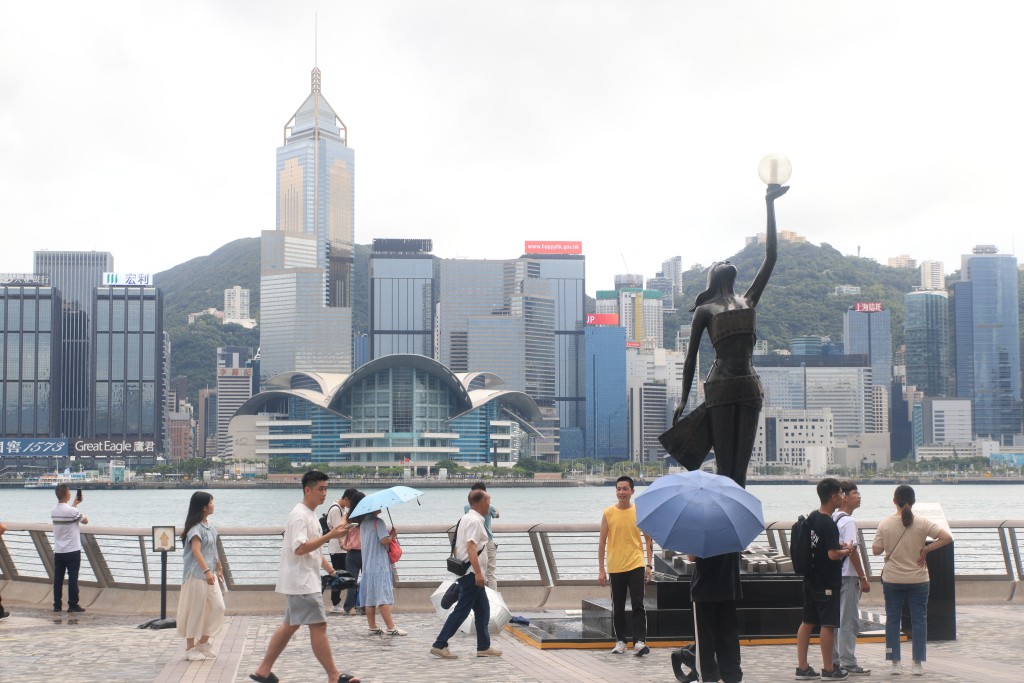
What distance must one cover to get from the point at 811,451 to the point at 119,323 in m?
111

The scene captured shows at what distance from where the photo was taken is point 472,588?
11625 millimetres

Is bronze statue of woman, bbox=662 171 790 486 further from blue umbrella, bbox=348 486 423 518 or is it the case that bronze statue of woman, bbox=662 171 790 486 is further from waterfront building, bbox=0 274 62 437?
waterfront building, bbox=0 274 62 437

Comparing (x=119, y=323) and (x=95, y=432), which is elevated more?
(x=119, y=323)

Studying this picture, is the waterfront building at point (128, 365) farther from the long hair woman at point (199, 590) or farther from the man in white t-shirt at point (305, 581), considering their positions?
the man in white t-shirt at point (305, 581)

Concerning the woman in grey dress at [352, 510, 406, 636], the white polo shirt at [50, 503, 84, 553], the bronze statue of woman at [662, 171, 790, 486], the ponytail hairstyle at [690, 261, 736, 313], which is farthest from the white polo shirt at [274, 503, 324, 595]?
the white polo shirt at [50, 503, 84, 553]

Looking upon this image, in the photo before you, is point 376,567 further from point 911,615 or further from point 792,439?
point 792,439

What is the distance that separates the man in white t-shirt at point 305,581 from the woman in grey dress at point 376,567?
3222mm

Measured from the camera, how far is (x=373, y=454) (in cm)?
15138

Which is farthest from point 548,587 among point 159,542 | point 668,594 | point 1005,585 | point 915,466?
point 915,466

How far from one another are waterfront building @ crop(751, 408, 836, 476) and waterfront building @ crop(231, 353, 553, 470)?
56.4 metres

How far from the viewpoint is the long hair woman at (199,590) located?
11.4 metres

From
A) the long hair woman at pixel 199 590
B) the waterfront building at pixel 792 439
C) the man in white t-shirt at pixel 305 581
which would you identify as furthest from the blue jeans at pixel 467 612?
the waterfront building at pixel 792 439

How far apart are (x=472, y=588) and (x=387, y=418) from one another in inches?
5413

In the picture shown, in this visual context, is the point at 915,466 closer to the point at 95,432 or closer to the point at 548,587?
the point at 95,432
